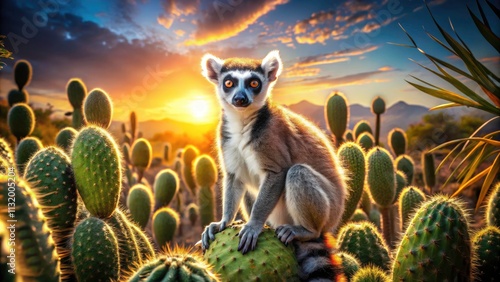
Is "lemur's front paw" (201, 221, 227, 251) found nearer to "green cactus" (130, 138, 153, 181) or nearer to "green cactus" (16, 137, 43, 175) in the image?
"green cactus" (16, 137, 43, 175)

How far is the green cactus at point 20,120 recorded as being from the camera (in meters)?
4.61

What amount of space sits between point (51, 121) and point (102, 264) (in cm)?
768

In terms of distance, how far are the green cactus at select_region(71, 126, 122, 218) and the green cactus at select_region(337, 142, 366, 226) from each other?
6.13 ft

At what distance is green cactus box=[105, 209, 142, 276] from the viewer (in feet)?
8.43

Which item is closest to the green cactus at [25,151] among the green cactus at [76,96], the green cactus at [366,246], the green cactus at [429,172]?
the green cactus at [76,96]

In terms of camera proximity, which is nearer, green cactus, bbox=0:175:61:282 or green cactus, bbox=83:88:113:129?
green cactus, bbox=0:175:61:282

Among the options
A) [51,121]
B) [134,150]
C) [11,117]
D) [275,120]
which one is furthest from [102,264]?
[51,121]

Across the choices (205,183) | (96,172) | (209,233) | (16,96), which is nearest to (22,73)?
(16,96)

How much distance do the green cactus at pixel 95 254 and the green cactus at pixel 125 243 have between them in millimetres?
165

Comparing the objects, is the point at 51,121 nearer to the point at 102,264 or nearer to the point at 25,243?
the point at 102,264

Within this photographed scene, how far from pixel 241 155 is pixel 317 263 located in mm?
964

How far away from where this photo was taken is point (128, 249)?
2.62 m

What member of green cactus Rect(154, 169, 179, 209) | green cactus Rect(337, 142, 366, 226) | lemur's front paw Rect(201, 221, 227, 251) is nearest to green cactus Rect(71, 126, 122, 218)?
lemur's front paw Rect(201, 221, 227, 251)

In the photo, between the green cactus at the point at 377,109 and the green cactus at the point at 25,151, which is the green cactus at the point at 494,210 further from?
the green cactus at the point at 25,151
